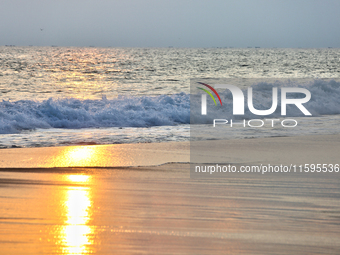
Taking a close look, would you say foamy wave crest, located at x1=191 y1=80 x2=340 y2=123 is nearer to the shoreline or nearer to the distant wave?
the distant wave

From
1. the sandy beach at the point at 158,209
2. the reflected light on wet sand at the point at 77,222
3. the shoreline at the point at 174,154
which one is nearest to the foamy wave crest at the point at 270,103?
the shoreline at the point at 174,154

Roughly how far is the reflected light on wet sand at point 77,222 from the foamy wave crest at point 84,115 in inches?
281

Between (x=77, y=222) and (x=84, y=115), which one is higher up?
(x=77, y=222)

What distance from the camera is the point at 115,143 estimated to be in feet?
29.6

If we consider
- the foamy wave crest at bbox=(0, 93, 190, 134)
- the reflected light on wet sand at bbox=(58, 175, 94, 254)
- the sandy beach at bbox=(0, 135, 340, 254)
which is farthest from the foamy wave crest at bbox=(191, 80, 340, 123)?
the reflected light on wet sand at bbox=(58, 175, 94, 254)

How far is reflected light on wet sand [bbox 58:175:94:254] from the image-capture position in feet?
10.7

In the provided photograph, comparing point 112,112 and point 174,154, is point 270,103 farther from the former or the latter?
point 174,154

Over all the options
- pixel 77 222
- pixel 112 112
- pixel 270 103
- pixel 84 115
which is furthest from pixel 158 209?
pixel 270 103

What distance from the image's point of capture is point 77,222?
3818 millimetres

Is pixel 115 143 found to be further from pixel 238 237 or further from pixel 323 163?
pixel 238 237

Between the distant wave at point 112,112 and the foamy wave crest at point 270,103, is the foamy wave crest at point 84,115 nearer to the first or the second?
the distant wave at point 112,112

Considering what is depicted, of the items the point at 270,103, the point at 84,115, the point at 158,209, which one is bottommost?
the point at 270,103

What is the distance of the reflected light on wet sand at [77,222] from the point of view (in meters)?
3.26

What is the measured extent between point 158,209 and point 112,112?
10.4 metres
